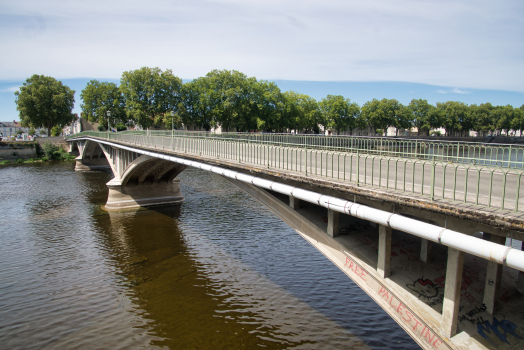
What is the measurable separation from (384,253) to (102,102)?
267ft

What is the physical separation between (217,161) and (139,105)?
5369cm

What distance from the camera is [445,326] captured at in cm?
653

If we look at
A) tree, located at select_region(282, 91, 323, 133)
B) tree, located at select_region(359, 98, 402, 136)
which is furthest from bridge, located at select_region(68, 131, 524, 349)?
tree, located at select_region(359, 98, 402, 136)

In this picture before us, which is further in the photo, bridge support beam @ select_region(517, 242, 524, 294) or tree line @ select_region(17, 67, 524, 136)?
tree line @ select_region(17, 67, 524, 136)

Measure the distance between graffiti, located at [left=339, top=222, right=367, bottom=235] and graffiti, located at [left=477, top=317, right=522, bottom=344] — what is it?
3834mm

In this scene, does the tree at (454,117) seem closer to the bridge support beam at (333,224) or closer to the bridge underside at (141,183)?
the bridge underside at (141,183)

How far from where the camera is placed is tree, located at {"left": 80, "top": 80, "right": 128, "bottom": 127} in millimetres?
73438

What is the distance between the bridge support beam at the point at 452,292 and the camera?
6.05m

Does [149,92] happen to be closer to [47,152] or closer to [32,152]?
[47,152]

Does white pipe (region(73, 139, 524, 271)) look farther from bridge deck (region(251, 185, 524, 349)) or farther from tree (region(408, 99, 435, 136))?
tree (region(408, 99, 435, 136))

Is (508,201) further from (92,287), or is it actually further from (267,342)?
(92,287)

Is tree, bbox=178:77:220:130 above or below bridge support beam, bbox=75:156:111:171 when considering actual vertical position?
above

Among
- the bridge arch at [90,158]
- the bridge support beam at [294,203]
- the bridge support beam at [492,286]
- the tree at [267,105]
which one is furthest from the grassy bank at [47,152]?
the bridge support beam at [492,286]

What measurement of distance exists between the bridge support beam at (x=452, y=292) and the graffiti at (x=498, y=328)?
1.58 ft
